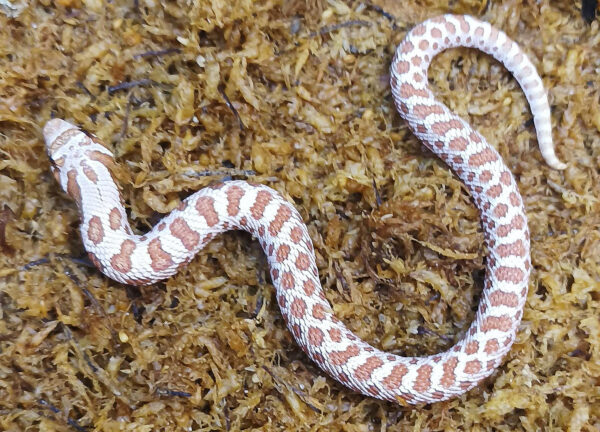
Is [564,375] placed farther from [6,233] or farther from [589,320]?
[6,233]

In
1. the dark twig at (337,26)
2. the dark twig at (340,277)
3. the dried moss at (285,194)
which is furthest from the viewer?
the dark twig at (337,26)

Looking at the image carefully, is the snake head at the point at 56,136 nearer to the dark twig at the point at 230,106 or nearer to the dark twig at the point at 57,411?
the dark twig at the point at 230,106

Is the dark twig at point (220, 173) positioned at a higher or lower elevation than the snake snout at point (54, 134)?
higher

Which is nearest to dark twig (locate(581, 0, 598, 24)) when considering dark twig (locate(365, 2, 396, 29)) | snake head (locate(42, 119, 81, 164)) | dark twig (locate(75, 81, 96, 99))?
dark twig (locate(365, 2, 396, 29))

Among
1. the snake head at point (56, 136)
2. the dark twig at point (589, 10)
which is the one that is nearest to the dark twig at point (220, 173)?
the snake head at point (56, 136)

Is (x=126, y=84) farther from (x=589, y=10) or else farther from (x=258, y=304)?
(x=589, y=10)

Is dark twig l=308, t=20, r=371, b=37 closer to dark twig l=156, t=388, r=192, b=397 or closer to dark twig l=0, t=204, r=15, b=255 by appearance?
dark twig l=0, t=204, r=15, b=255

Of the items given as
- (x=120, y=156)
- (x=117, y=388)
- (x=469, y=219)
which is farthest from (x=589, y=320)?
(x=120, y=156)

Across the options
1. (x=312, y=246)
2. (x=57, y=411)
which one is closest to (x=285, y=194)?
(x=312, y=246)
